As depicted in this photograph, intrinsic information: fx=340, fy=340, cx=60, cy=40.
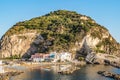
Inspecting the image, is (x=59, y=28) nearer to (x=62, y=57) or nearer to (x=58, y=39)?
(x=58, y=39)

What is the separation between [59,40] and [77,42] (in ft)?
21.9

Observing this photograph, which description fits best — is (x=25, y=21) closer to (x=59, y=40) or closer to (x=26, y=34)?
(x=26, y=34)

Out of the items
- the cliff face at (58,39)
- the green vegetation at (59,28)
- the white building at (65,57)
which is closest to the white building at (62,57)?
the white building at (65,57)

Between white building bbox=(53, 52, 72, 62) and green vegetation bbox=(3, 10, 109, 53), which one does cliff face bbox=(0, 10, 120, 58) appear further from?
white building bbox=(53, 52, 72, 62)

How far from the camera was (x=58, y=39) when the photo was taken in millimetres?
124500

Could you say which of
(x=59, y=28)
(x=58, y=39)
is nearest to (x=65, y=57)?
(x=58, y=39)

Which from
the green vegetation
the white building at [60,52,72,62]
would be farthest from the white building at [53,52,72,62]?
the green vegetation

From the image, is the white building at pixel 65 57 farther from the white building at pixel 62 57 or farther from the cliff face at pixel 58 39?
the cliff face at pixel 58 39

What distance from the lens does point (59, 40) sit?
407 ft

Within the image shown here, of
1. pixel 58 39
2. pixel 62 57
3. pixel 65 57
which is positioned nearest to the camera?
pixel 62 57

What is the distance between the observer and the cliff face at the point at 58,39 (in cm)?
12219

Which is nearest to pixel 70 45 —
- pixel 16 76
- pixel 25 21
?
pixel 25 21

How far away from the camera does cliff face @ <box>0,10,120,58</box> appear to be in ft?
401

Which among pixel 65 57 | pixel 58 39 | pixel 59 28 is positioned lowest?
pixel 65 57
